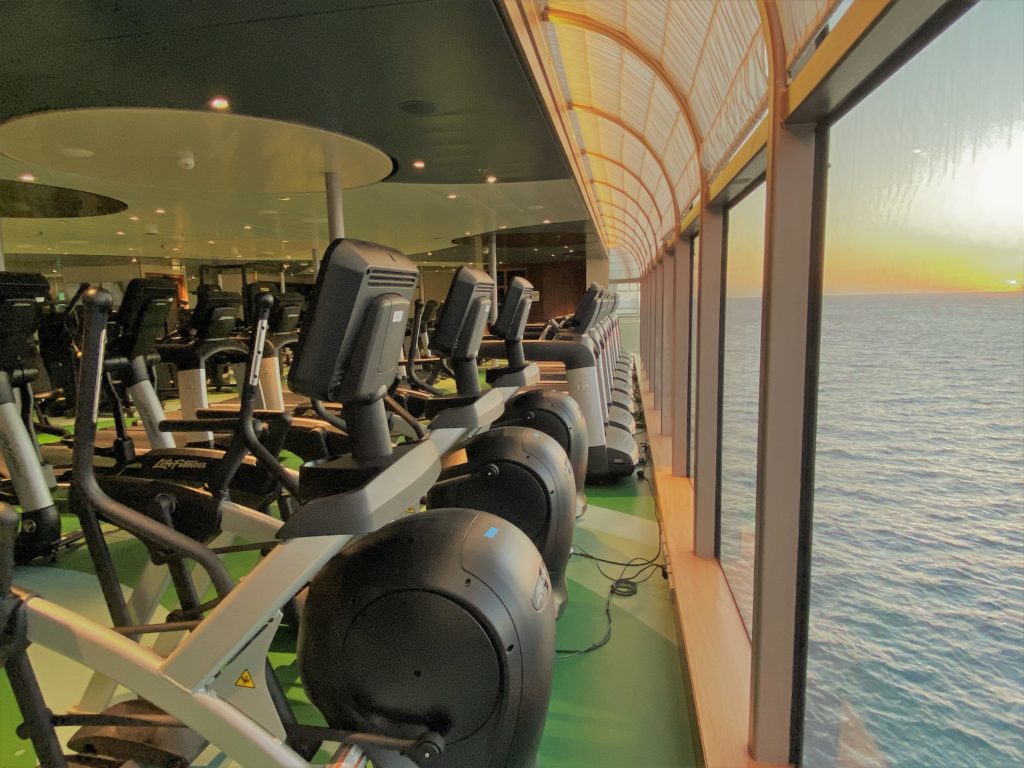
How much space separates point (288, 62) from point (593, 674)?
3.69 meters

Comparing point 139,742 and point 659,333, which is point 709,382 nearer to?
point 139,742

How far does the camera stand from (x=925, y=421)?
163cm

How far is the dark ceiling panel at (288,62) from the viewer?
9.97 feet

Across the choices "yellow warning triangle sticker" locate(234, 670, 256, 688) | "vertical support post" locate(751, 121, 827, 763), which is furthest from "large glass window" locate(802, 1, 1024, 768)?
"yellow warning triangle sticker" locate(234, 670, 256, 688)

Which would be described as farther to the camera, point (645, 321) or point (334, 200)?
point (645, 321)

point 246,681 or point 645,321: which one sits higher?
point 645,321

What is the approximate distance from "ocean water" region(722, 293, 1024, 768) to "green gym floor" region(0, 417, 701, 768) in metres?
0.54

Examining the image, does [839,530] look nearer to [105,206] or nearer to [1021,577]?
[1021,577]

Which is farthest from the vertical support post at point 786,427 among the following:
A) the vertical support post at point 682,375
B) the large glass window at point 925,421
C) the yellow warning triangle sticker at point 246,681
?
the vertical support post at point 682,375

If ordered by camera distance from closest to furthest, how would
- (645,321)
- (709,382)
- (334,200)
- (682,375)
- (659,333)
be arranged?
(709,382) → (682,375) → (334,200) → (659,333) → (645,321)

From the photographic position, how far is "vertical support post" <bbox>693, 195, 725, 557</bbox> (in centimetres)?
332

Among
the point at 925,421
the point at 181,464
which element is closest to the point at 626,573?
the point at 925,421

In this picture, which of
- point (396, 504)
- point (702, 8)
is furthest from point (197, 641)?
point (702, 8)

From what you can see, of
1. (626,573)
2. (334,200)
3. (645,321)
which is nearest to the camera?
(626,573)
